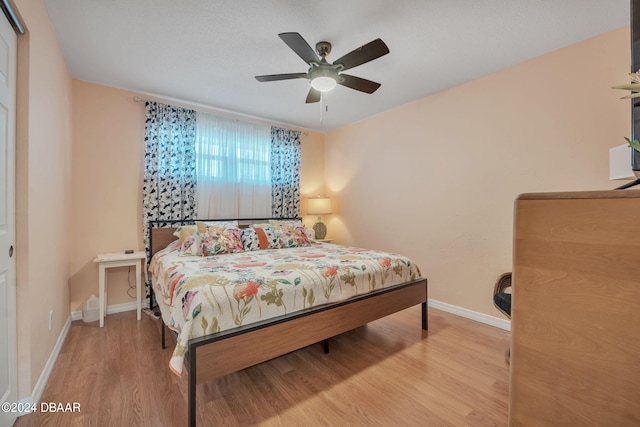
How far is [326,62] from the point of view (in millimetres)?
2205

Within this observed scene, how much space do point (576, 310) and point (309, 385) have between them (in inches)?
66.3

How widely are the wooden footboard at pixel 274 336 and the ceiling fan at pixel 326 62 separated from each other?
177 cm

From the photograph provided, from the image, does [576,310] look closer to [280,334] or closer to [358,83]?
[280,334]

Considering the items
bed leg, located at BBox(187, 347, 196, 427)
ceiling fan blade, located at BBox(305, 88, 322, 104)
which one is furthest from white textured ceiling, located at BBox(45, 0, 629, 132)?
bed leg, located at BBox(187, 347, 196, 427)

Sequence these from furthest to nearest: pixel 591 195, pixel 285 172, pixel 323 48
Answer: pixel 285 172 < pixel 323 48 < pixel 591 195

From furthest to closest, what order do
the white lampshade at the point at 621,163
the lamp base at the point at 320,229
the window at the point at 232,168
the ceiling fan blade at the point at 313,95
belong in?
1. the lamp base at the point at 320,229
2. the window at the point at 232,168
3. the ceiling fan blade at the point at 313,95
4. the white lampshade at the point at 621,163

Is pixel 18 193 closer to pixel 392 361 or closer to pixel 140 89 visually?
pixel 140 89

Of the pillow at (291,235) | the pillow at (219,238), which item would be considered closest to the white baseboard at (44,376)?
the pillow at (219,238)

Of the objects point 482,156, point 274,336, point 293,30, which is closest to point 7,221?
point 274,336

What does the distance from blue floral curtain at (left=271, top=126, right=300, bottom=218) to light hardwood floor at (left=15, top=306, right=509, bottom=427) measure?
7.75 ft

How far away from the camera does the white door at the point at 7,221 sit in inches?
55.9

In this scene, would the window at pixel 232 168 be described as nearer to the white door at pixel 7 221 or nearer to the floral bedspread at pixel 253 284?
the floral bedspread at pixel 253 284

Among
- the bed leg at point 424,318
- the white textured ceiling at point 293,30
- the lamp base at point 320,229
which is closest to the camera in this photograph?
the white textured ceiling at point 293,30

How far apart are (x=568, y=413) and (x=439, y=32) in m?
2.51
